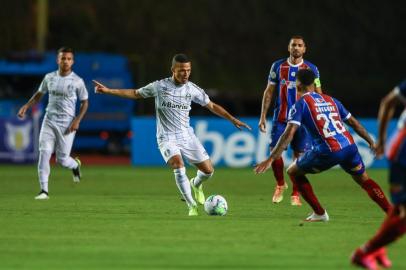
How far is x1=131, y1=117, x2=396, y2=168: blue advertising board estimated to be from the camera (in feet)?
89.8

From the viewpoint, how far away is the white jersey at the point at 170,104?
49.4 feet

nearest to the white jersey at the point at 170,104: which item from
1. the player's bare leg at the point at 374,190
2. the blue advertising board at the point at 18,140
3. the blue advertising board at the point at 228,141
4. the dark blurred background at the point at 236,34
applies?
the player's bare leg at the point at 374,190

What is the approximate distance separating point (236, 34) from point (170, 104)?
1542 inches

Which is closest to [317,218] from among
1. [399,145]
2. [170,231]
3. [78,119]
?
[170,231]

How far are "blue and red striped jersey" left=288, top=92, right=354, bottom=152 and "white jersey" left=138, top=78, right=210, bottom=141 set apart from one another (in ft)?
7.74

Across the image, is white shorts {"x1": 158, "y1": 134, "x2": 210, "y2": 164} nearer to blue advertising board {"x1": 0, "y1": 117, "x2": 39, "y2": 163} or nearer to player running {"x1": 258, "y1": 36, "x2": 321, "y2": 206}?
player running {"x1": 258, "y1": 36, "x2": 321, "y2": 206}

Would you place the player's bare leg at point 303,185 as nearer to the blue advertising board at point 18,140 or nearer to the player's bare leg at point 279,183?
the player's bare leg at point 279,183

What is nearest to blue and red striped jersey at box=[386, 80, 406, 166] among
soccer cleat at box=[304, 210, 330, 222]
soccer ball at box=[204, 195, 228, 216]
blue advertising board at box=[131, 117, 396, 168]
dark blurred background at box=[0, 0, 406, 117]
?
soccer cleat at box=[304, 210, 330, 222]

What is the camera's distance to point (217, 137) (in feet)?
90.6

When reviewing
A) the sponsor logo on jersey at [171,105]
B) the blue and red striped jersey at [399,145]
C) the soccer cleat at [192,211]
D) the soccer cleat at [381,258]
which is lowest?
the soccer cleat at [192,211]

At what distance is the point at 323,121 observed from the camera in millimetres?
13250

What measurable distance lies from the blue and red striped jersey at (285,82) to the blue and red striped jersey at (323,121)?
3.46 m

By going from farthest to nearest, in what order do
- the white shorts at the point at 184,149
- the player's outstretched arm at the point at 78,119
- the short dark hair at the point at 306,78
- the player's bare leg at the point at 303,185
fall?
the player's outstretched arm at the point at 78,119, the white shorts at the point at 184,149, the player's bare leg at the point at 303,185, the short dark hair at the point at 306,78

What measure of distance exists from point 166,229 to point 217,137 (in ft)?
48.6
